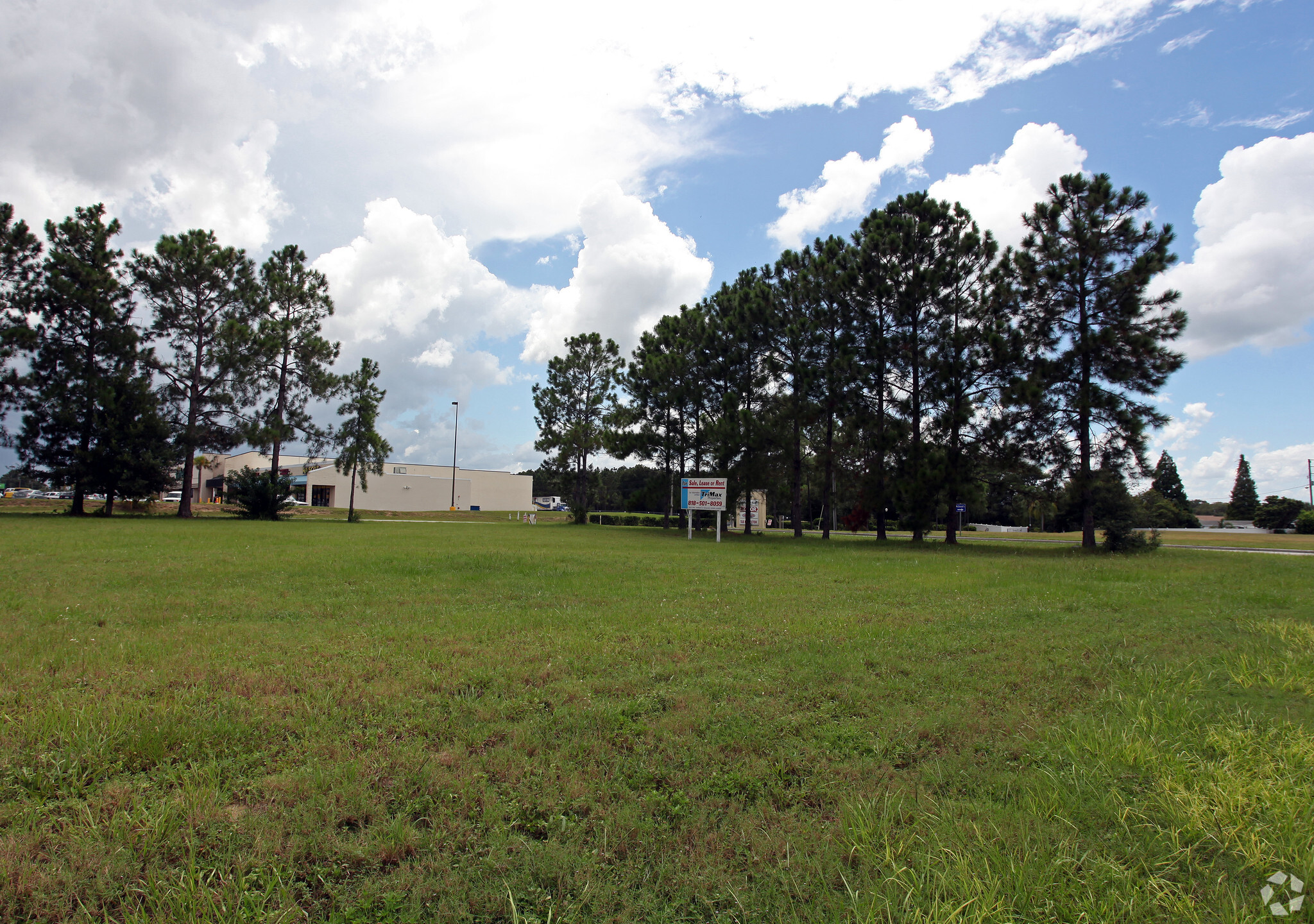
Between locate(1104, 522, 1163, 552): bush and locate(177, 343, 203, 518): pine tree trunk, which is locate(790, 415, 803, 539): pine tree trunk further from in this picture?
locate(177, 343, 203, 518): pine tree trunk

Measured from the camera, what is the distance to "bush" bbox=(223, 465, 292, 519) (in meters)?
37.9

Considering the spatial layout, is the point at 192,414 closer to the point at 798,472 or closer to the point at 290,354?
the point at 290,354

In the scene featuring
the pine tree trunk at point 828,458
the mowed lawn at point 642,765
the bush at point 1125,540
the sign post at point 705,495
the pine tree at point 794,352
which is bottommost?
the mowed lawn at point 642,765

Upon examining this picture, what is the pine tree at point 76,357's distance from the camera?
106 ft

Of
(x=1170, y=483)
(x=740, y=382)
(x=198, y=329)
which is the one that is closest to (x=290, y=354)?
(x=198, y=329)

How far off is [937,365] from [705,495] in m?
10.4

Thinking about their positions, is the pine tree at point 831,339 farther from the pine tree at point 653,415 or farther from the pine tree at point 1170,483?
the pine tree at point 1170,483

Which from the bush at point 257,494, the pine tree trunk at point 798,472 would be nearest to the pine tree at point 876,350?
the pine tree trunk at point 798,472

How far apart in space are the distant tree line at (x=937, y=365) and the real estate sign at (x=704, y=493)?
2.00 meters

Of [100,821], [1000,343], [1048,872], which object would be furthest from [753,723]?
[1000,343]

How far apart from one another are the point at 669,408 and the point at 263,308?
80.2 feet

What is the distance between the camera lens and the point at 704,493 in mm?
28016

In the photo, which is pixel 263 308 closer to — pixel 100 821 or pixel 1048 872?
pixel 100 821

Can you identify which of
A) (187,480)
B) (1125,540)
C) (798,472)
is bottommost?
(1125,540)
